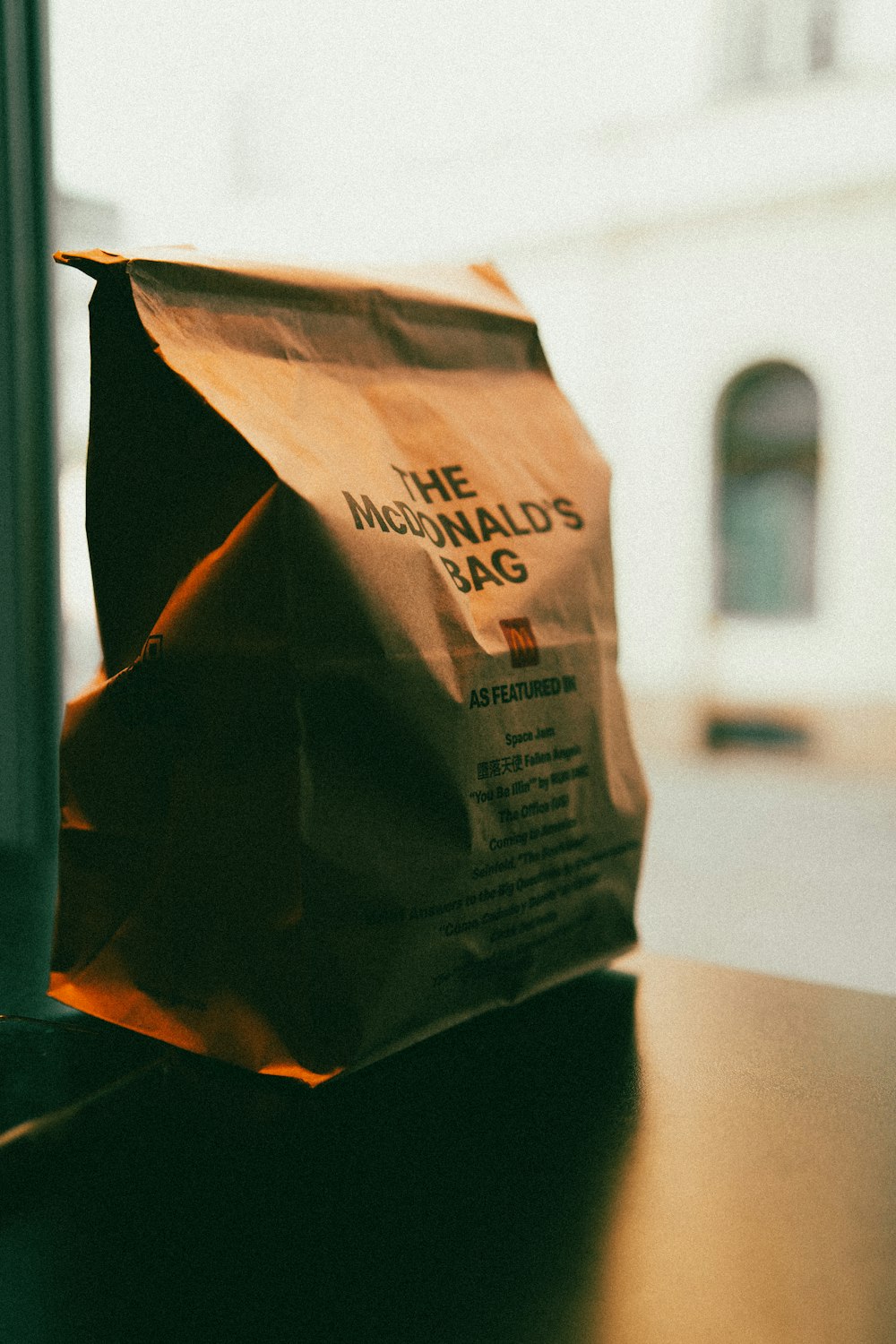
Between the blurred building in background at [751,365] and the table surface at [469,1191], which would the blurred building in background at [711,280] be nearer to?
the blurred building in background at [751,365]

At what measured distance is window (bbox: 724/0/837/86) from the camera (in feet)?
14.9

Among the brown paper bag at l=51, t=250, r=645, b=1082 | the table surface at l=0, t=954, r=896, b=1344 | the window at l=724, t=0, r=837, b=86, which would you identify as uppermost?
the window at l=724, t=0, r=837, b=86

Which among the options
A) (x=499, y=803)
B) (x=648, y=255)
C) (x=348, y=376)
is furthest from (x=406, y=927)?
(x=648, y=255)

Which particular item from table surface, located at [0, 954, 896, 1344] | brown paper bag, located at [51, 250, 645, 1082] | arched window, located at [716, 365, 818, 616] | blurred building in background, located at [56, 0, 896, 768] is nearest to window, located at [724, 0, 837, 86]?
blurred building in background, located at [56, 0, 896, 768]

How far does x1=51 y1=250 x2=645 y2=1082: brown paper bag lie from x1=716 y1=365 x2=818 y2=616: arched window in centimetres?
456

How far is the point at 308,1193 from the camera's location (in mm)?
342

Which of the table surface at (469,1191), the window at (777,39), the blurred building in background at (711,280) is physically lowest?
the table surface at (469,1191)

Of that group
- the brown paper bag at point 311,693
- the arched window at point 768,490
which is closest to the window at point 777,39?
the arched window at point 768,490

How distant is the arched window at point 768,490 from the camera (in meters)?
4.83

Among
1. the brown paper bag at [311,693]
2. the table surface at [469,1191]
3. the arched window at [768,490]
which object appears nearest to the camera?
the table surface at [469,1191]

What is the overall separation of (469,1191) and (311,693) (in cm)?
15

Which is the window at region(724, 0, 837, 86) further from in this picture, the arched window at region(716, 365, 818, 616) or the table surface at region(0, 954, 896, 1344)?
the table surface at region(0, 954, 896, 1344)

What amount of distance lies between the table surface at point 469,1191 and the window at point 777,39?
4900mm

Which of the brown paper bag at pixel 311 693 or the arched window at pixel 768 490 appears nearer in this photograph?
the brown paper bag at pixel 311 693
